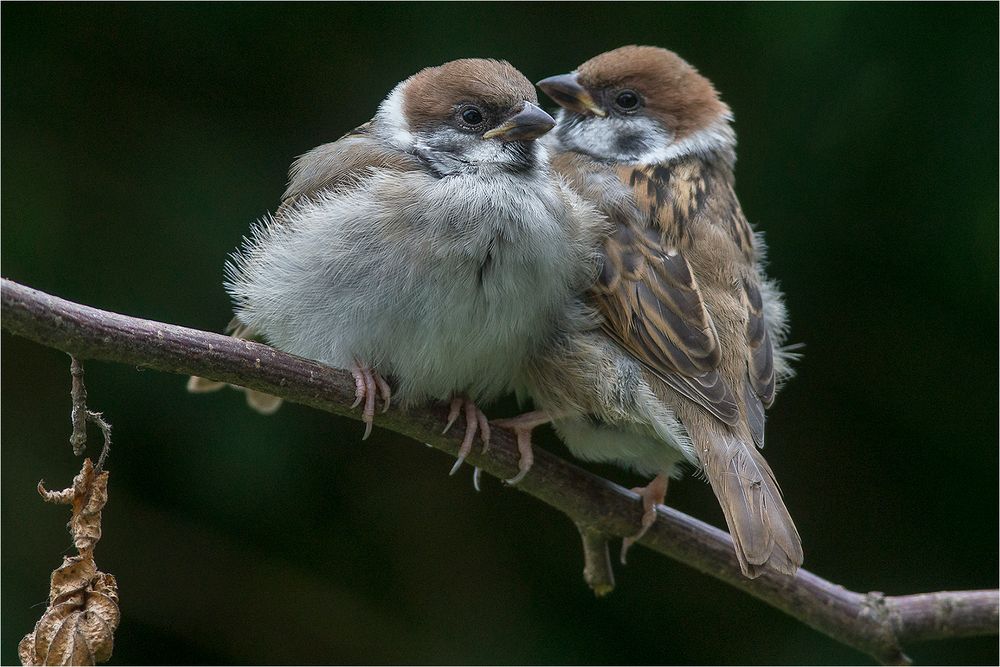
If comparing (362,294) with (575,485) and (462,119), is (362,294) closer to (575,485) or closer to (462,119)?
(462,119)

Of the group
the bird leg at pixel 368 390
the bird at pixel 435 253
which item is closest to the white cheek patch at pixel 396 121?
the bird at pixel 435 253

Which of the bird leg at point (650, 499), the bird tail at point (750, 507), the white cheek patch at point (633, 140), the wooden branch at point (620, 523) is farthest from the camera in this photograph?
the white cheek patch at point (633, 140)

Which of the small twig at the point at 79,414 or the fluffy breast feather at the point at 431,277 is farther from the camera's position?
the fluffy breast feather at the point at 431,277

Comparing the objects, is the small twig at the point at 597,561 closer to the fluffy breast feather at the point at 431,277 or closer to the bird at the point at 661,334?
the bird at the point at 661,334

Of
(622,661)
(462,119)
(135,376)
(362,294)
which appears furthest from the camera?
(622,661)

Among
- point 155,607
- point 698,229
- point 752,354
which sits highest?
point 698,229

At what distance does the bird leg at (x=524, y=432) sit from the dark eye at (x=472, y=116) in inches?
29.7

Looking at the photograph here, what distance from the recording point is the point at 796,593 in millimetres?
2912

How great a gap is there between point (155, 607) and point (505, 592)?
117 centimetres

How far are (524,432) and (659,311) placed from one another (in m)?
0.45

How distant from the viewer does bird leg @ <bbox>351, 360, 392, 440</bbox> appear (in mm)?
2494

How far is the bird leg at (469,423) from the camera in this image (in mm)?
2652

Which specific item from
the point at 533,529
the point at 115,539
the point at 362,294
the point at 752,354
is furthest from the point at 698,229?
the point at 115,539

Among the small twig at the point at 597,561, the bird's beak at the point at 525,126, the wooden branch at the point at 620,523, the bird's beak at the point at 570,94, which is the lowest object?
the small twig at the point at 597,561
